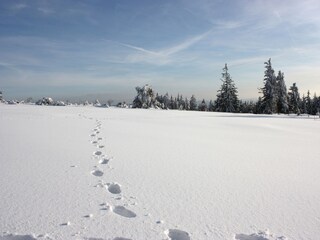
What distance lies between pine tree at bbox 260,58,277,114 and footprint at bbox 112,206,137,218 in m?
46.3

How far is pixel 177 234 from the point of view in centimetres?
317

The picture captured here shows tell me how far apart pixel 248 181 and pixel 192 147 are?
2.99 meters

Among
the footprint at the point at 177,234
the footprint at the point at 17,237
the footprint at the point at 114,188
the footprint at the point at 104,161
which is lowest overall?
the footprint at the point at 177,234

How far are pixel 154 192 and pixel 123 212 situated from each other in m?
0.77

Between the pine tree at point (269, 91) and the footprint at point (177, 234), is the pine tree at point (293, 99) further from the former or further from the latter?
the footprint at point (177, 234)

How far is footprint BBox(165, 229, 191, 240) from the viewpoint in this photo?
3.11 metres

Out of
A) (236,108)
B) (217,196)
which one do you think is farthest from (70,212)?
(236,108)

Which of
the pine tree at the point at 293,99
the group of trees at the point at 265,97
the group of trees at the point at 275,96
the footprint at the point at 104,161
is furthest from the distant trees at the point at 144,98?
the footprint at the point at 104,161

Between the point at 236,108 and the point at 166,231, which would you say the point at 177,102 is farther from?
the point at 166,231

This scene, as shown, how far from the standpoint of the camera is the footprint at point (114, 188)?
4.34 m

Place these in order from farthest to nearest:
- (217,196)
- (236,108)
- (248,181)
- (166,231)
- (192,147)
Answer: (236,108)
(192,147)
(248,181)
(217,196)
(166,231)

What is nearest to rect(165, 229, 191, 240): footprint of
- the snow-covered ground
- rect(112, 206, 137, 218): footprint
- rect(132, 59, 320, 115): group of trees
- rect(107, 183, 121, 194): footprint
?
the snow-covered ground

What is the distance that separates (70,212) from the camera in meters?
3.49

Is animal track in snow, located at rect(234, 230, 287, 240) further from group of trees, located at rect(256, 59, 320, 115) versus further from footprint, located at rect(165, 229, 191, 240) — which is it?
group of trees, located at rect(256, 59, 320, 115)
